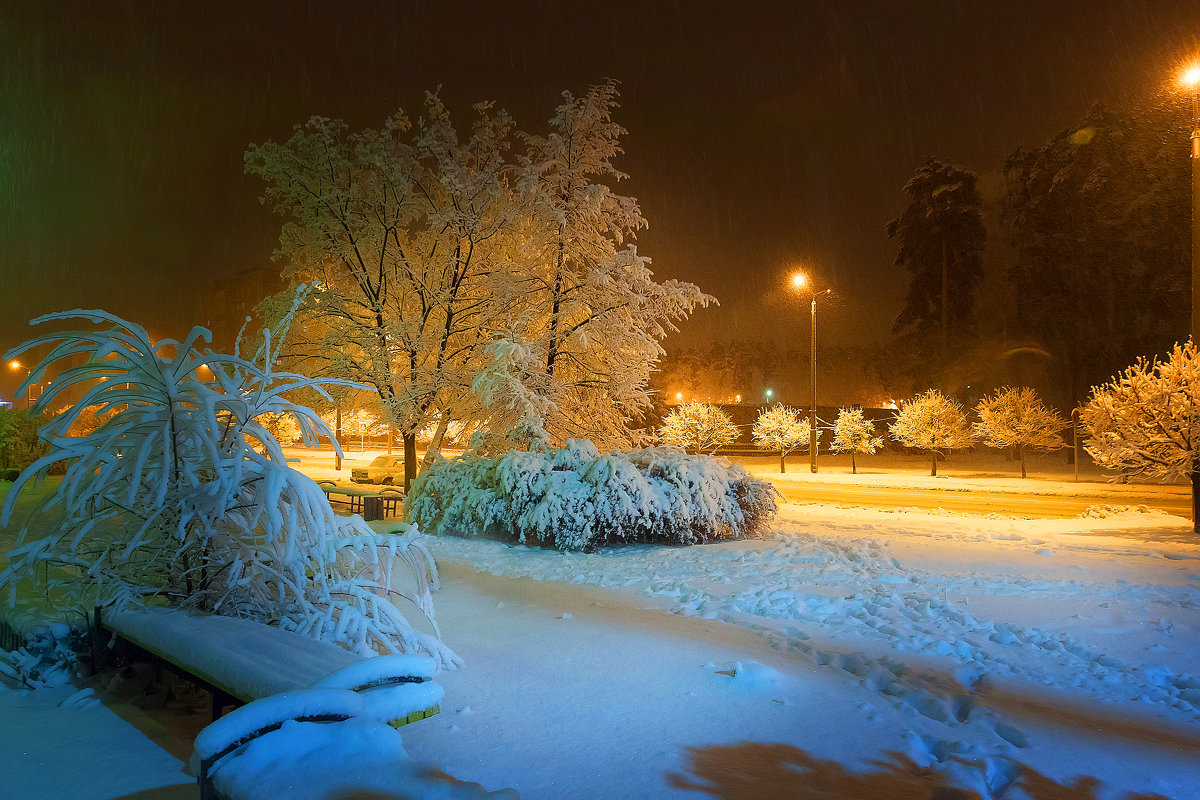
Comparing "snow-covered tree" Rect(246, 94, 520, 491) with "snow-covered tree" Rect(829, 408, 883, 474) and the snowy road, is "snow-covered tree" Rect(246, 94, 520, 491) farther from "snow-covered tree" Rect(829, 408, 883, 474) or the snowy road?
"snow-covered tree" Rect(829, 408, 883, 474)

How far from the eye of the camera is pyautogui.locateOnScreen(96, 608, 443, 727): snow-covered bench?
3.98m

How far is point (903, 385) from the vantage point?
5616cm

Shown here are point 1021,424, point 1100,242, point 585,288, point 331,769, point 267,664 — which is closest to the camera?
point 331,769

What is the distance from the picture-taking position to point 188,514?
5496 mm

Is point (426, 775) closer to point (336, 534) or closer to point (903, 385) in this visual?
point (336, 534)

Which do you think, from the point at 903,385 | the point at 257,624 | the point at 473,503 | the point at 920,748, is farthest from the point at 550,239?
the point at 903,385

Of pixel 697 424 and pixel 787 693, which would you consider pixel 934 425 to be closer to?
pixel 697 424

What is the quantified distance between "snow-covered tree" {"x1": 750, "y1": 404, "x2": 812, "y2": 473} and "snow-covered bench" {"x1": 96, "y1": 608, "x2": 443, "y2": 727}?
3178 cm

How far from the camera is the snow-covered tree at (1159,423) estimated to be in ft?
40.8

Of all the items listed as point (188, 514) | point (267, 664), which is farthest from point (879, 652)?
point (188, 514)

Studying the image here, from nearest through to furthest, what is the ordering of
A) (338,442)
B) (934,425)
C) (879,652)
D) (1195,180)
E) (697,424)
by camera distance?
(879,652) < (1195,180) < (338,442) < (934,425) < (697,424)

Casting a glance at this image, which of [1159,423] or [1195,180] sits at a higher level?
[1195,180]

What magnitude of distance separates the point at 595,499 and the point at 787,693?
6.21m

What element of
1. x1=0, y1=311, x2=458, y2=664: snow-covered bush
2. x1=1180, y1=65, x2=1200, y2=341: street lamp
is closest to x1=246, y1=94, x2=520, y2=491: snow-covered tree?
x1=0, y1=311, x2=458, y2=664: snow-covered bush
